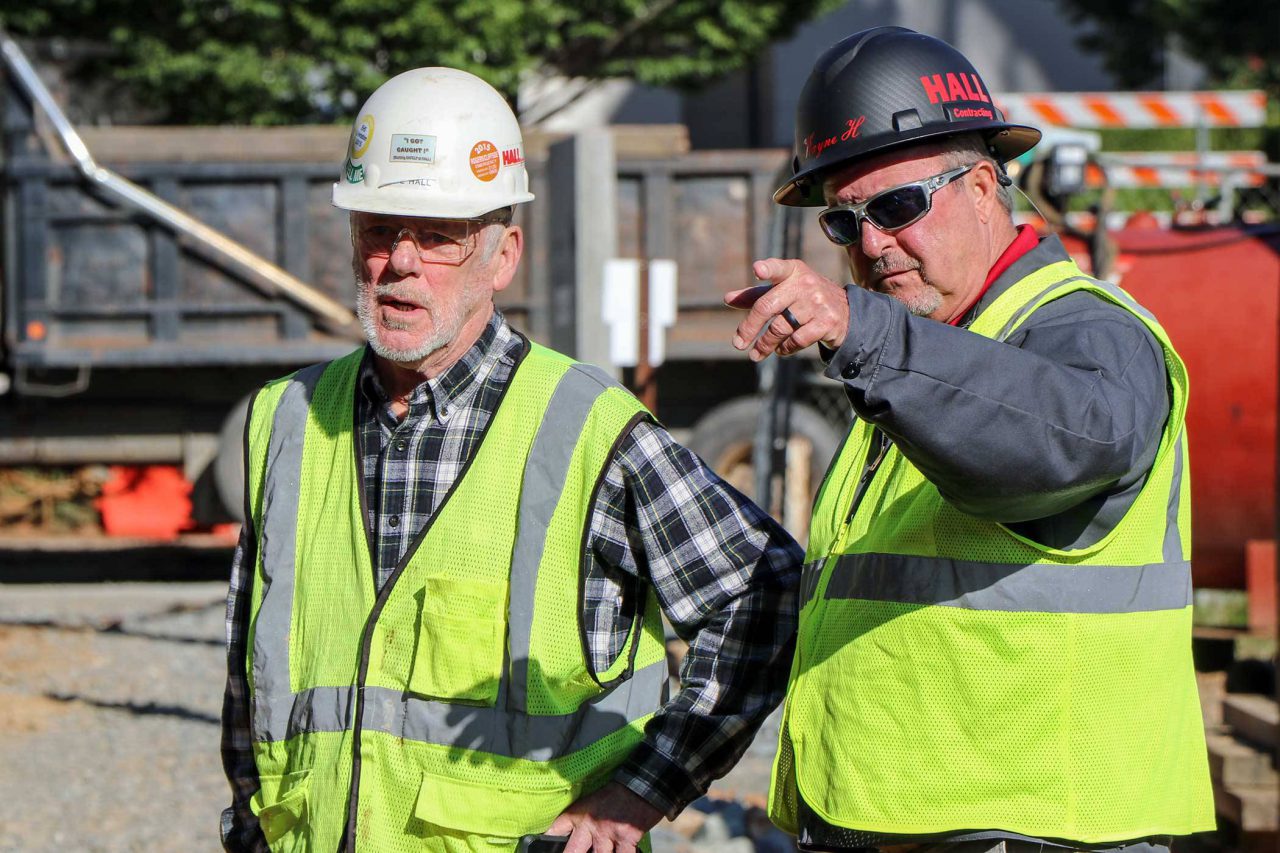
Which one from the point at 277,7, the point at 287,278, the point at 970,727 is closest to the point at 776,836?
the point at 970,727

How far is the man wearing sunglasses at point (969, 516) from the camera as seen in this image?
74.5 inches

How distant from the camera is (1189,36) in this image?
22625 mm

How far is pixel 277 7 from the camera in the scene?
14406 millimetres

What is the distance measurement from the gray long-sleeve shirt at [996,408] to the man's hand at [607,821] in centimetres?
85

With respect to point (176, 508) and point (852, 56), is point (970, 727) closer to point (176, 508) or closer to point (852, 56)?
point (852, 56)

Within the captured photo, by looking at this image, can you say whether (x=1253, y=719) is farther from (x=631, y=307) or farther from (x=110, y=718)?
(x=110, y=718)

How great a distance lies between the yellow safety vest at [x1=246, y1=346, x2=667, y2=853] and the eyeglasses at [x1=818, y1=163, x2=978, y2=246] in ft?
1.62

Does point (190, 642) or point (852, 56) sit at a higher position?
point (852, 56)

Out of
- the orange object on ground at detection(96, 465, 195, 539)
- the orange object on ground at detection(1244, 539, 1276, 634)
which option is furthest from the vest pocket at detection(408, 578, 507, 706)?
the orange object on ground at detection(96, 465, 195, 539)

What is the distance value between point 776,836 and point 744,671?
2625 mm

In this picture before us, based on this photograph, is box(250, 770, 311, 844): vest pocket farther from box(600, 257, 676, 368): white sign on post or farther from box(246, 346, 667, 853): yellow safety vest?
box(600, 257, 676, 368): white sign on post

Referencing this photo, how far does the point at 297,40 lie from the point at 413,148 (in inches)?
513

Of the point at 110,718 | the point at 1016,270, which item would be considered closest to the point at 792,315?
the point at 1016,270

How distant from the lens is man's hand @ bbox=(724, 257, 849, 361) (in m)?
1.89
